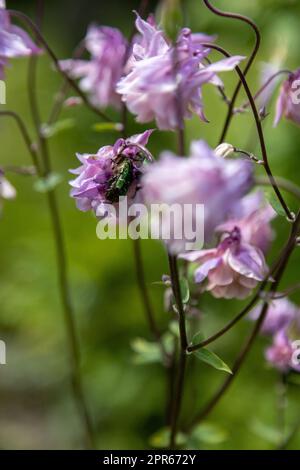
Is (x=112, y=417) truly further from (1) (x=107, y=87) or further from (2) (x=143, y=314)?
(1) (x=107, y=87)

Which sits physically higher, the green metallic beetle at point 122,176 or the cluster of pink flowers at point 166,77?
the cluster of pink flowers at point 166,77

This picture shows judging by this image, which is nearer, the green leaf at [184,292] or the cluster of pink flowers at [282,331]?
the green leaf at [184,292]

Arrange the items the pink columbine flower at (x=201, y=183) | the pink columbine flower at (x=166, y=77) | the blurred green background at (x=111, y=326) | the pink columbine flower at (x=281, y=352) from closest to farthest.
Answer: the pink columbine flower at (x=201, y=183) → the pink columbine flower at (x=166, y=77) → the pink columbine flower at (x=281, y=352) → the blurred green background at (x=111, y=326)

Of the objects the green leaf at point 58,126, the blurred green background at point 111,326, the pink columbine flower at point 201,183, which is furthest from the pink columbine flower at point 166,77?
the blurred green background at point 111,326

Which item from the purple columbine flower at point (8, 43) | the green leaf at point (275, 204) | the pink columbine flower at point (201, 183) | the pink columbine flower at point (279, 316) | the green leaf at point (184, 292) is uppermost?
the purple columbine flower at point (8, 43)

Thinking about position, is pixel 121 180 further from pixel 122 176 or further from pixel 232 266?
pixel 232 266

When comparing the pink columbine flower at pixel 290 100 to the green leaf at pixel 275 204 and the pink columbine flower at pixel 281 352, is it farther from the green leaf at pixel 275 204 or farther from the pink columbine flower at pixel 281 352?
the pink columbine flower at pixel 281 352

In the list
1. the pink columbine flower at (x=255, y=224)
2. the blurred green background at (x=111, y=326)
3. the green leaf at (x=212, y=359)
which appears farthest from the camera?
the blurred green background at (x=111, y=326)
